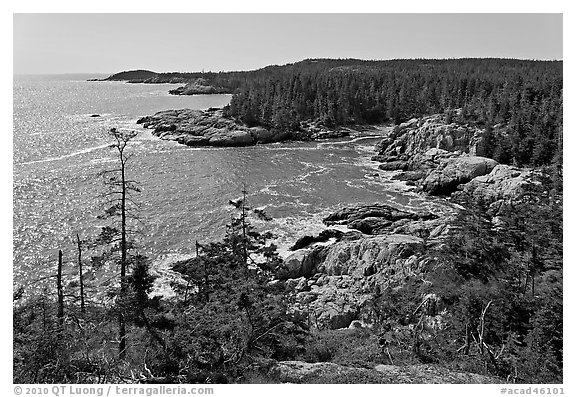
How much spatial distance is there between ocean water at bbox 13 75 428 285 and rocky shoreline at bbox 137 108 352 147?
2.33m

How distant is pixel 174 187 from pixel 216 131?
2373 cm

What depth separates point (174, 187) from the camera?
34.9 meters

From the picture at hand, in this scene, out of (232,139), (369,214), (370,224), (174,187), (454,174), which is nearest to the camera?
(370,224)

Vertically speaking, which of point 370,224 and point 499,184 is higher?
point 499,184

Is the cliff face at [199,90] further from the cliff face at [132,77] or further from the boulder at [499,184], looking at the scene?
the boulder at [499,184]

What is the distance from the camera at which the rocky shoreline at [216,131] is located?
180 feet

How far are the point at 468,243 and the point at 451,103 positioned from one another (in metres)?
60.7

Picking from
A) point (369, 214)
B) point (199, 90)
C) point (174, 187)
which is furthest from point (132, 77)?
point (369, 214)

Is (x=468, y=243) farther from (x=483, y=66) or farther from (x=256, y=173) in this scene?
(x=483, y=66)

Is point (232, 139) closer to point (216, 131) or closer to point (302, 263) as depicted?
point (216, 131)

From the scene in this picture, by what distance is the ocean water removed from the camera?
25438 mm

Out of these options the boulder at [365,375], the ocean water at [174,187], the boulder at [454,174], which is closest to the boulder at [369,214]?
the ocean water at [174,187]

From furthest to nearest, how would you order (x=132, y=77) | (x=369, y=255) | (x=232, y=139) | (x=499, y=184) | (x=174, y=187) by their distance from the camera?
(x=132, y=77) < (x=232, y=139) < (x=174, y=187) < (x=499, y=184) < (x=369, y=255)

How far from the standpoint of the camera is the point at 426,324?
1511 centimetres
